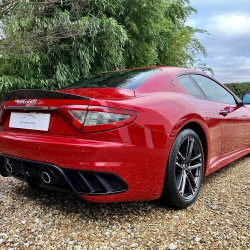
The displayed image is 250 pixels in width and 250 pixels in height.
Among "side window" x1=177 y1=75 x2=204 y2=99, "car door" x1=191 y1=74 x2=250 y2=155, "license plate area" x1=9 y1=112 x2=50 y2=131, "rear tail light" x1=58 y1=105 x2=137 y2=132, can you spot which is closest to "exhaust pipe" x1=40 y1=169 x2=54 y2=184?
"license plate area" x1=9 y1=112 x2=50 y2=131

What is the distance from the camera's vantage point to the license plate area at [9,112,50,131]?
1.76m

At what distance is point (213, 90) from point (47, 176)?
192cm

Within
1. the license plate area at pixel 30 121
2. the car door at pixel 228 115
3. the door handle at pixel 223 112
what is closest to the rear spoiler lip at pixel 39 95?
the license plate area at pixel 30 121

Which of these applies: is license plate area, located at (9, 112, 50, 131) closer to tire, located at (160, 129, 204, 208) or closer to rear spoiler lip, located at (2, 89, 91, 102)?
rear spoiler lip, located at (2, 89, 91, 102)

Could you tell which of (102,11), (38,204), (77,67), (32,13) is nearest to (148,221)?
(38,204)

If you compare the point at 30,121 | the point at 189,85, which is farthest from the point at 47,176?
the point at 189,85

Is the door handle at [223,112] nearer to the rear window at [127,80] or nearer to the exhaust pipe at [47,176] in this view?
the rear window at [127,80]

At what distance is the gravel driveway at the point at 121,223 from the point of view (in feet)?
5.01

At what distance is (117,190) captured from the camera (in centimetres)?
164

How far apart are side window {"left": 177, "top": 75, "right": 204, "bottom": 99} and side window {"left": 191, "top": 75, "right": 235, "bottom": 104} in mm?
111

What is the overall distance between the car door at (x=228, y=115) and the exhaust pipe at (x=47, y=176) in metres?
1.60

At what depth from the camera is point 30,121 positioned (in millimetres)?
1854

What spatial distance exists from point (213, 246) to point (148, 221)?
0.46 metres

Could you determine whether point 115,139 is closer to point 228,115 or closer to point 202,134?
point 202,134
